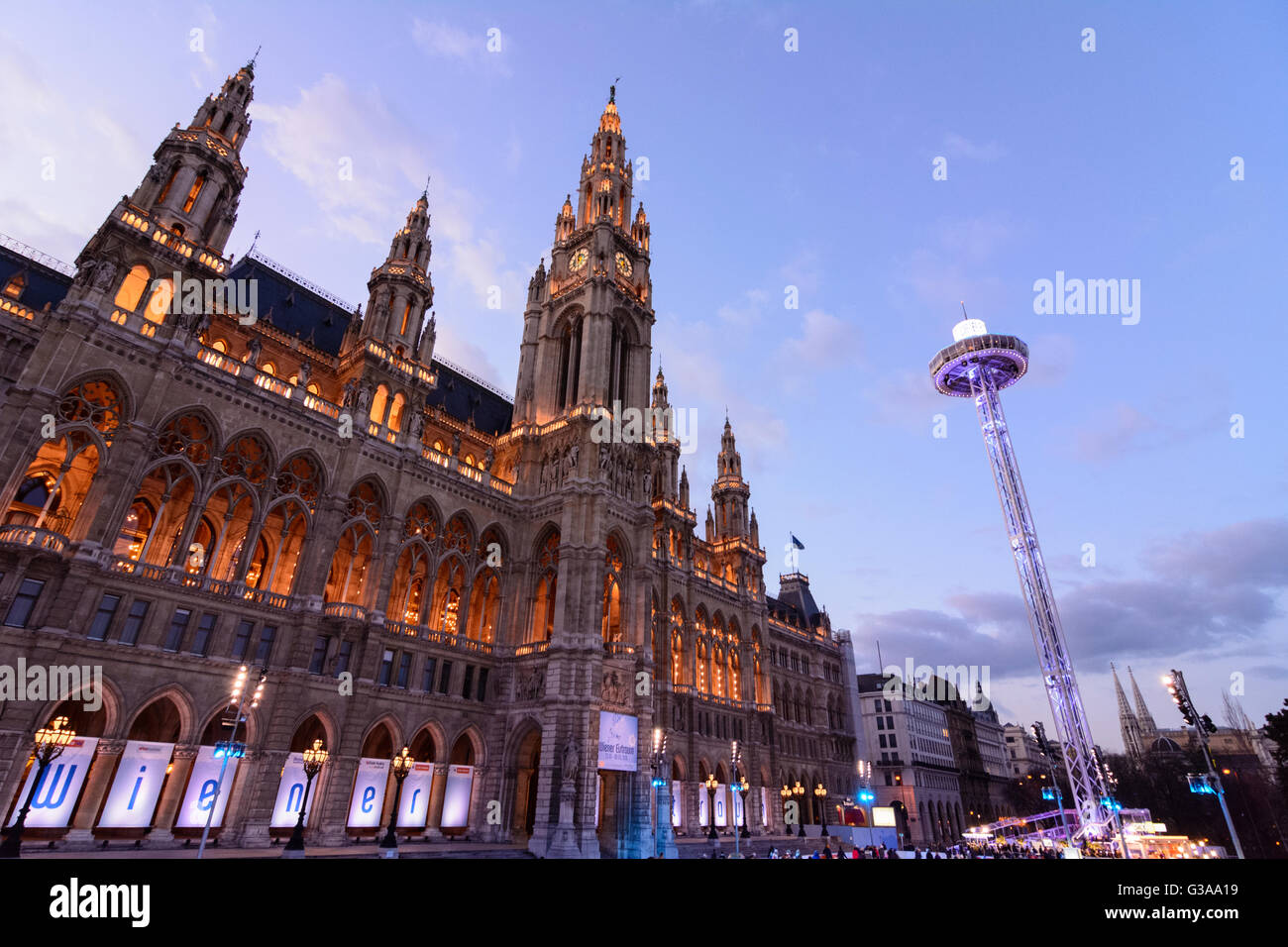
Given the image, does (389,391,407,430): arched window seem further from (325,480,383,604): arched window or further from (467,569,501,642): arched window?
(467,569,501,642): arched window

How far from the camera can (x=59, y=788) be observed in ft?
84.6

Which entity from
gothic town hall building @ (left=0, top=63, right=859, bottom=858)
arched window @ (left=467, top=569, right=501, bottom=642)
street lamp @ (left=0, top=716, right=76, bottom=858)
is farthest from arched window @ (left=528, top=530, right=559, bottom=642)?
street lamp @ (left=0, top=716, right=76, bottom=858)

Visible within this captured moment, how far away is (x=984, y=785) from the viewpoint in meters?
121

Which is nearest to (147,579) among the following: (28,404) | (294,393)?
(28,404)

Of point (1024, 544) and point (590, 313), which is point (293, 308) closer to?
point (590, 313)

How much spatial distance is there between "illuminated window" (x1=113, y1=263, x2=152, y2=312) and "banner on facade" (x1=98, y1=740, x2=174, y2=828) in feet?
67.8

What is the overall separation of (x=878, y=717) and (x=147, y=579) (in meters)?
94.3

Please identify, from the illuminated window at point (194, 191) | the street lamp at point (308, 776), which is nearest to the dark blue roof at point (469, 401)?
the illuminated window at point (194, 191)

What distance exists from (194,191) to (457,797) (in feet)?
125

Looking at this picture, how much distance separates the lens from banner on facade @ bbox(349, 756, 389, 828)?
1334 inches

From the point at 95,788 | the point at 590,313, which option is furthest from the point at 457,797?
the point at 590,313

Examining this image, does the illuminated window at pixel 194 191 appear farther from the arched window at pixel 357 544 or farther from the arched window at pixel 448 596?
the arched window at pixel 448 596

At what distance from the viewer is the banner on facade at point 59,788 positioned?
25156 millimetres

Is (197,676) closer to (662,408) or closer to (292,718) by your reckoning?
(292,718)
